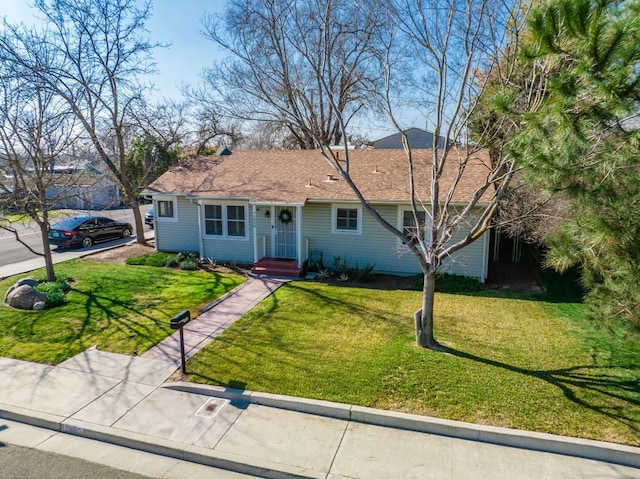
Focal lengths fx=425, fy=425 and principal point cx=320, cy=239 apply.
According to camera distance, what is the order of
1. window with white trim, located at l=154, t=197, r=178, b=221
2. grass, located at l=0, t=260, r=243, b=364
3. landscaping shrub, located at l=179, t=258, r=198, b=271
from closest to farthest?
grass, located at l=0, t=260, r=243, b=364 < landscaping shrub, located at l=179, t=258, r=198, b=271 < window with white trim, located at l=154, t=197, r=178, b=221

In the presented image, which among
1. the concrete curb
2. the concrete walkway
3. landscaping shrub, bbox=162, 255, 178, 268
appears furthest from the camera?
landscaping shrub, bbox=162, 255, 178, 268

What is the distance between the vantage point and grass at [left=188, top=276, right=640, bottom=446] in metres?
6.14

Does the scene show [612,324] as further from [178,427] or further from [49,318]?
[49,318]

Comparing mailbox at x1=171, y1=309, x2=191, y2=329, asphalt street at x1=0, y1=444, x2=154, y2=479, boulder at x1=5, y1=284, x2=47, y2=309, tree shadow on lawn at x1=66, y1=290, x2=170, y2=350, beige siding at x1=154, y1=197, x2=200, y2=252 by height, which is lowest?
→ asphalt street at x1=0, y1=444, x2=154, y2=479

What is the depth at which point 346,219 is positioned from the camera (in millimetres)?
14281

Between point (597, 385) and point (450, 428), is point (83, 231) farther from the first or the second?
point (597, 385)

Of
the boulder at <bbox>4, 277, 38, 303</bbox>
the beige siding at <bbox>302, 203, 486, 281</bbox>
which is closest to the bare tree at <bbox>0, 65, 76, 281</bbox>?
the boulder at <bbox>4, 277, 38, 303</bbox>

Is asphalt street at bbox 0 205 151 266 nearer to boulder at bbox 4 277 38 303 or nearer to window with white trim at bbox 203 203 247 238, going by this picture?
boulder at bbox 4 277 38 303

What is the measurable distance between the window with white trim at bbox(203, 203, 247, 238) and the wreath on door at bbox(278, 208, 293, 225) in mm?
1452

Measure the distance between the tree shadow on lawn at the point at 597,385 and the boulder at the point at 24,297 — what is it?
9888 millimetres

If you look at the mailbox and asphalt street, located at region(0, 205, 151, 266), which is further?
asphalt street, located at region(0, 205, 151, 266)

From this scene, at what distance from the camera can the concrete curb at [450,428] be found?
5.32 m

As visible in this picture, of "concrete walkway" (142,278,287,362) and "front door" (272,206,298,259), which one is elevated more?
"front door" (272,206,298,259)

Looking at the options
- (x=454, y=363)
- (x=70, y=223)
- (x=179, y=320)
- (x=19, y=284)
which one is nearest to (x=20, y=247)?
(x=70, y=223)
